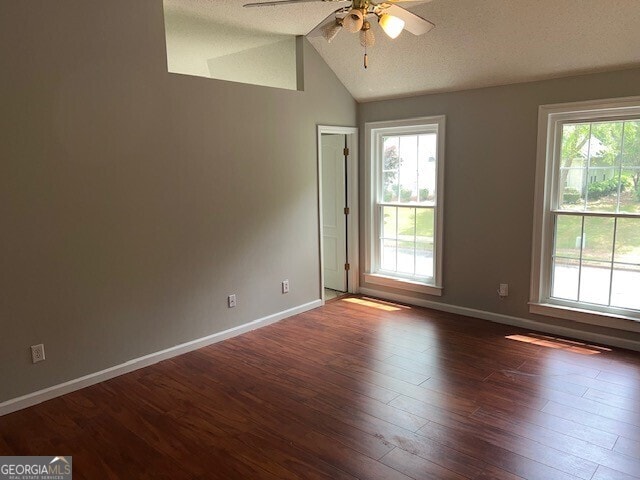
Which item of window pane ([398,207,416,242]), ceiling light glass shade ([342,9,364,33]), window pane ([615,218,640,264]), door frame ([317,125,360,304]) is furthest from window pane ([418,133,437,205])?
ceiling light glass shade ([342,9,364,33])

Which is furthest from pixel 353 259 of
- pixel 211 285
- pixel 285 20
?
pixel 285 20

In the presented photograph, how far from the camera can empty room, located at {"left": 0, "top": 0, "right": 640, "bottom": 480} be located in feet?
8.85

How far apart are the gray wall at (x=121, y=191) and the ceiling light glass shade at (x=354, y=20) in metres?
1.85

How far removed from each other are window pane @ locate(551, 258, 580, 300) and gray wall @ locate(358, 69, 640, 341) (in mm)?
230

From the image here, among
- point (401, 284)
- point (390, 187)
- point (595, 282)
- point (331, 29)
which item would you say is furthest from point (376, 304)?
point (331, 29)

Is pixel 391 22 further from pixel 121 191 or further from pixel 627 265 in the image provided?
pixel 627 265

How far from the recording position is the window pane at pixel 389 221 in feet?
17.5

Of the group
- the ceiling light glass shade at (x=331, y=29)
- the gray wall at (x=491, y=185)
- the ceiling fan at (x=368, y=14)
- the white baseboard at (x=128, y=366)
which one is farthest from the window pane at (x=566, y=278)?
the ceiling light glass shade at (x=331, y=29)

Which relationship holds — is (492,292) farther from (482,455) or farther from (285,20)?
(285,20)

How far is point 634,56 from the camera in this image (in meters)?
3.47

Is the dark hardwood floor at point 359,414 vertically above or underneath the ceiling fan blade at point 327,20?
underneath

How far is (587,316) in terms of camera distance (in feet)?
13.1

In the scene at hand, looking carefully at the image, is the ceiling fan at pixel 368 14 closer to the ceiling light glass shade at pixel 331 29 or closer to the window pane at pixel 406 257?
the ceiling light glass shade at pixel 331 29

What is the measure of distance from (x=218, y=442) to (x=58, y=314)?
146 cm
